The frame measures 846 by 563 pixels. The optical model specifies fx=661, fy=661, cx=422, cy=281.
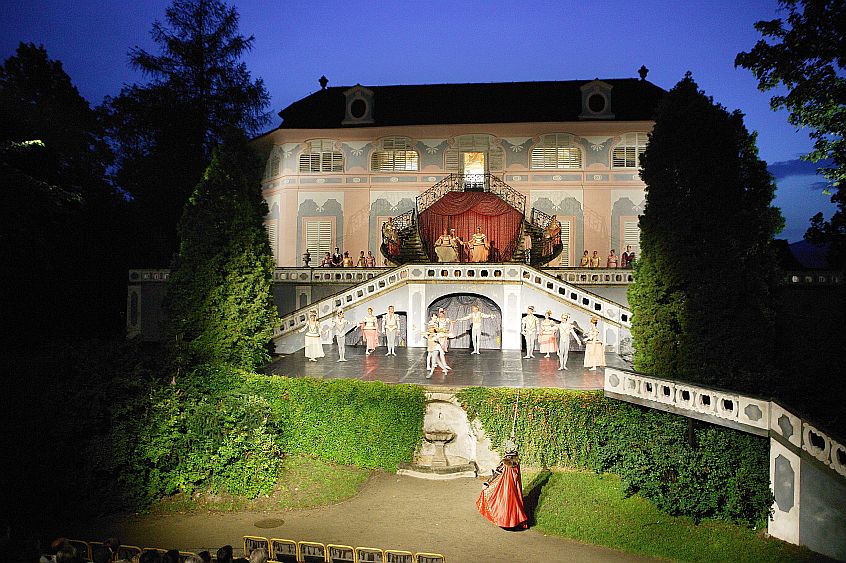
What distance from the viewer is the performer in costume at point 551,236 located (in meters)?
30.1

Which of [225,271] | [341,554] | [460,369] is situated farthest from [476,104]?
[341,554]

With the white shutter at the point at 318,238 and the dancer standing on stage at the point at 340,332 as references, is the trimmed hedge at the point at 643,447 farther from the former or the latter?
the white shutter at the point at 318,238

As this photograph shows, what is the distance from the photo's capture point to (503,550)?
11.7 metres

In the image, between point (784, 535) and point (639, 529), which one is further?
point (639, 529)

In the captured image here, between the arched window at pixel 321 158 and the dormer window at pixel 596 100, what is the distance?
1263cm

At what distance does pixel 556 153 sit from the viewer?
3322 cm

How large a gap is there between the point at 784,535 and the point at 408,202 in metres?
25.1

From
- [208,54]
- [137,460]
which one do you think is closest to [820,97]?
[137,460]

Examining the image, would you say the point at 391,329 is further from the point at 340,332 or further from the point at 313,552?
the point at 313,552

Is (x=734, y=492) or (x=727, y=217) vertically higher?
(x=727, y=217)

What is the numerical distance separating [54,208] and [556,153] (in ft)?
73.5

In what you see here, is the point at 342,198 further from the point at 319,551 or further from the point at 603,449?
the point at 319,551

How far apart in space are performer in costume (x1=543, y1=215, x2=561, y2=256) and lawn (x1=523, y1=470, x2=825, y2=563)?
16.4 m

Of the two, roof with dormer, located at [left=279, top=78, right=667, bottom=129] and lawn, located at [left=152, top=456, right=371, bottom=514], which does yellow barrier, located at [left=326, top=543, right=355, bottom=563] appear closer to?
lawn, located at [left=152, top=456, right=371, bottom=514]
